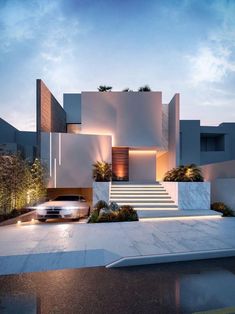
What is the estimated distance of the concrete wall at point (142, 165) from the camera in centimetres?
1777

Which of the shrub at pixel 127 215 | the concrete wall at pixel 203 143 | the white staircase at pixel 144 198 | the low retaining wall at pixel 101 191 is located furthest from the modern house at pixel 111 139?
the concrete wall at pixel 203 143

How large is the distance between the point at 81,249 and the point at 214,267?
8.99 feet

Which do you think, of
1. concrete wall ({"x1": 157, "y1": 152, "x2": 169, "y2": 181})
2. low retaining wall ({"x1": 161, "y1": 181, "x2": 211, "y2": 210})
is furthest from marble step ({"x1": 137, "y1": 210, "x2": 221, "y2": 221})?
concrete wall ({"x1": 157, "y1": 152, "x2": 169, "y2": 181})

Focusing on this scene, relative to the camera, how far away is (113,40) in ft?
42.0

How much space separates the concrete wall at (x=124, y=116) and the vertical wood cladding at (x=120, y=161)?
3.14 feet

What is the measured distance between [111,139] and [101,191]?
454cm

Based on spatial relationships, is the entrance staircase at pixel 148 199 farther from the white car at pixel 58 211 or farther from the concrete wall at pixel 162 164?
the concrete wall at pixel 162 164

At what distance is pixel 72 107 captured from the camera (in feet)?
72.9

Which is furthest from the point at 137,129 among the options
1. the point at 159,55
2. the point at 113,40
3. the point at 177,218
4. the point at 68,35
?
the point at 177,218

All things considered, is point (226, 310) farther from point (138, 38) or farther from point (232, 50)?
point (232, 50)

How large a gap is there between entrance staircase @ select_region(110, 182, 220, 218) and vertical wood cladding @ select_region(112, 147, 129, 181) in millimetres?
3451

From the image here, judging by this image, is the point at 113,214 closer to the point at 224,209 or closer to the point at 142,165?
the point at 224,209

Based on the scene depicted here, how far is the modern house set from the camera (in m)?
13.1

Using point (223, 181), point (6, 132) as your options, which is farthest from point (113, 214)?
point (6, 132)
